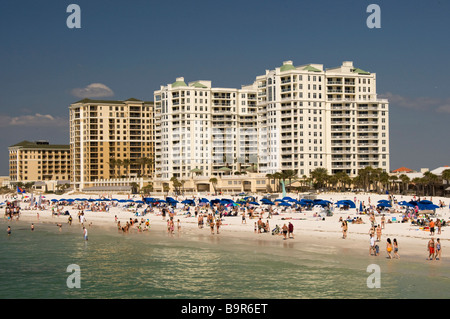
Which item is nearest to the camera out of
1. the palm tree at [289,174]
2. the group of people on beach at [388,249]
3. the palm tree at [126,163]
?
the group of people on beach at [388,249]

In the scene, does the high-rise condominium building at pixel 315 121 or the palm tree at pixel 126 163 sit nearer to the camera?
the high-rise condominium building at pixel 315 121

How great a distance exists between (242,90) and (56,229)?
9208 cm

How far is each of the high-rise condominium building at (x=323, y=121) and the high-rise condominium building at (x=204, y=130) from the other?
647 inches

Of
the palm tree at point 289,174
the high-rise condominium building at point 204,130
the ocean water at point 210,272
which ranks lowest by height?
the ocean water at point 210,272

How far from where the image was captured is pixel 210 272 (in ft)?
109

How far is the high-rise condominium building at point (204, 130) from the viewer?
14250 centimetres

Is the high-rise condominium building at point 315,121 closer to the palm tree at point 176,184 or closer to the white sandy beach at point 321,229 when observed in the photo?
the palm tree at point 176,184

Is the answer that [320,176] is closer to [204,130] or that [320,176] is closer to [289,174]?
[289,174]

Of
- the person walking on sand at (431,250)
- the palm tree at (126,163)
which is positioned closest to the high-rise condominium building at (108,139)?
the palm tree at (126,163)

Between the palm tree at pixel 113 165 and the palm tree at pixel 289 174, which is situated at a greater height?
the palm tree at pixel 113 165

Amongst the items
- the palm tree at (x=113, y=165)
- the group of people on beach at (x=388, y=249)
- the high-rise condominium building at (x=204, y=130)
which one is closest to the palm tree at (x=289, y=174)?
the high-rise condominium building at (x=204, y=130)

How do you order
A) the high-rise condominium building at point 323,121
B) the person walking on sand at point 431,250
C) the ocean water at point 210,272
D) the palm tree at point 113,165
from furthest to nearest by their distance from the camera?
1. the palm tree at point 113,165
2. the high-rise condominium building at point 323,121
3. the person walking on sand at point 431,250
4. the ocean water at point 210,272
